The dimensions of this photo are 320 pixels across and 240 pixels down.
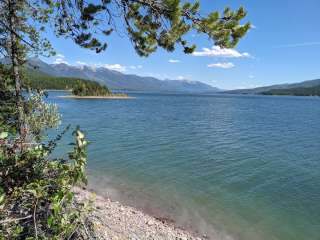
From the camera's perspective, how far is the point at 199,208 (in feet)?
53.8

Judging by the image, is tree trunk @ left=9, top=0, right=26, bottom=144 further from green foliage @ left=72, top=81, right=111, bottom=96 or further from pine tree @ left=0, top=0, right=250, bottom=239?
green foliage @ left=72, top=81, right=111, bottom=96

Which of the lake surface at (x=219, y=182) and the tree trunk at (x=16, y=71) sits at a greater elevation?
the tree trunk at (x=16, y=71)

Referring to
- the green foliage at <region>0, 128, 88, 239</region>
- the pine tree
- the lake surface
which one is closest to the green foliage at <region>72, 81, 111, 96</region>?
the lake surface

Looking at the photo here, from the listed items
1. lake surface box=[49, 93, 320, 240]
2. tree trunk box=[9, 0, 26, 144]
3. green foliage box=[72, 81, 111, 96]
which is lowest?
green foliage box=[72, 81, 111, 96]

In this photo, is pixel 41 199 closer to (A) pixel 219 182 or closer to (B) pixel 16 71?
(B) pixel 16 71

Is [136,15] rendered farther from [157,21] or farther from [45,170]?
[45,170]

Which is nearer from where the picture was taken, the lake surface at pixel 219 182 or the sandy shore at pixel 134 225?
the sandy shore at pixel 134 225

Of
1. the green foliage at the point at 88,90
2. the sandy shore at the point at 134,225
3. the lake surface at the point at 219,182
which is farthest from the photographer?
the green foliage at the point at 88,90

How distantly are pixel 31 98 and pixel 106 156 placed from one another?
10192 millimetres

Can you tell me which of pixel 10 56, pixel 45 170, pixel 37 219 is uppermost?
pixel 10 56

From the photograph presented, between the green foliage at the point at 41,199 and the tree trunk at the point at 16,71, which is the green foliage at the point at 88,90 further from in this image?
the green foliage at the point at 41,199

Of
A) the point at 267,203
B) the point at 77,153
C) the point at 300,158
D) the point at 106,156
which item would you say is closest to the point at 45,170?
the point at 77,153

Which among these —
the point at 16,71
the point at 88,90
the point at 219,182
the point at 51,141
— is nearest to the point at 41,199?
the point at 51,141

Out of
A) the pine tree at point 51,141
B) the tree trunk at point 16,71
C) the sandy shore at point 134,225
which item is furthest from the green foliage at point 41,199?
the tree trunk at point 16,71
